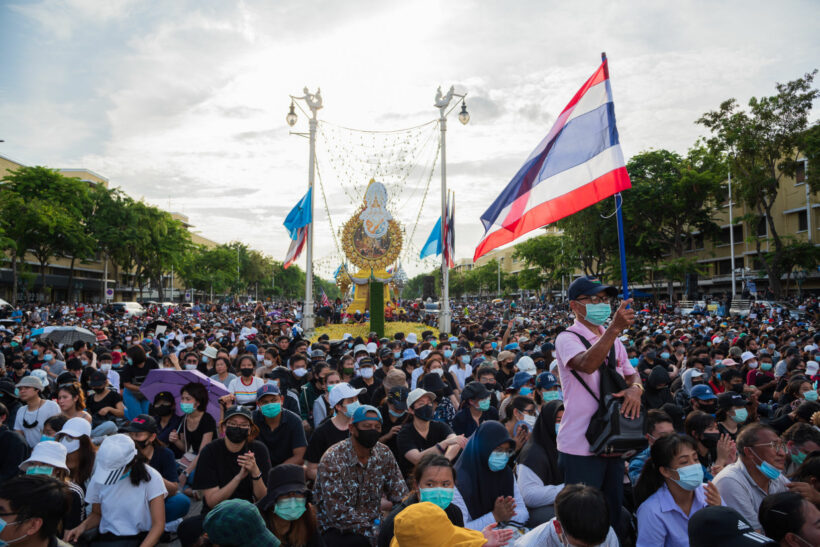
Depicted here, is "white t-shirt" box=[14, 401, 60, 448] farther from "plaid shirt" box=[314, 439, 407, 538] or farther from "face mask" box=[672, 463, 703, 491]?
"face mask" box=[672, 463, 703, 491]

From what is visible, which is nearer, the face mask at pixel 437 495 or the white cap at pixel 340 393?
the face mask at pixel 437 495

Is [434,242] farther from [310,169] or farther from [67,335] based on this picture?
[67,335]

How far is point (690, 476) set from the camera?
11.2ft

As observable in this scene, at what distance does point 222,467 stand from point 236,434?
30 centimetres

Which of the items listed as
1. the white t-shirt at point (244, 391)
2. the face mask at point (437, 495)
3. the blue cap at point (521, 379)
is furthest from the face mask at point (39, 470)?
the blue cap at point (521, 379)

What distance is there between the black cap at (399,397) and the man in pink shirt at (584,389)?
2545 millimetres

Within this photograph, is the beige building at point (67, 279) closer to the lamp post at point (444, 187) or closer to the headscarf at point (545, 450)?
the lamp post at point (444, 187)

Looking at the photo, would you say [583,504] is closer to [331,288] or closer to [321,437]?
[321,437]

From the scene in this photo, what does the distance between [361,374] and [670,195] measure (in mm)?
37714

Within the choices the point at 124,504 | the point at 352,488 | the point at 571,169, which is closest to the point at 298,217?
the point at 571,169

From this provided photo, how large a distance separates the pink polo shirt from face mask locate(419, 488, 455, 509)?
792mm

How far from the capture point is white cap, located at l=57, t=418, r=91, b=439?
15.5ft

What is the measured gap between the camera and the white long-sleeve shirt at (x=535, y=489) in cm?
415

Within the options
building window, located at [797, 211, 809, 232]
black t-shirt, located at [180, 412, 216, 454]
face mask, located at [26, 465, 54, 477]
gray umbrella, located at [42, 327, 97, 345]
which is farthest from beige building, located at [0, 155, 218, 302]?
building window, located at [797, 211, 809, 232]
